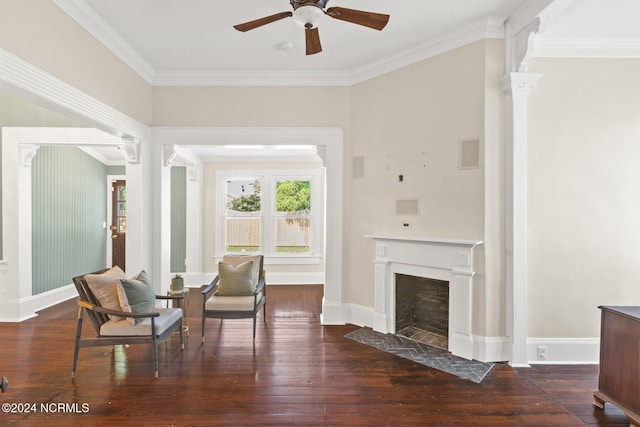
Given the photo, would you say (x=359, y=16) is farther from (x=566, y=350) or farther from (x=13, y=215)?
(x=13, y=215)

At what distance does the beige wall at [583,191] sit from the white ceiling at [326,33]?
331 millimetres

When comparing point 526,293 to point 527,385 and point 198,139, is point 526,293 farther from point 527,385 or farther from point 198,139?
point 198,139

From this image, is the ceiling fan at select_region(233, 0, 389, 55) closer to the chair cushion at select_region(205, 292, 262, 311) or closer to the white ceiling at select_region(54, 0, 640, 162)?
the white ceiling at select_region(54, 0, 640, 162)

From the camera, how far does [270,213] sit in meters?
6.68

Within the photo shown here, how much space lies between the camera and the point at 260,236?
6.70 m

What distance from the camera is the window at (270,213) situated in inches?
262

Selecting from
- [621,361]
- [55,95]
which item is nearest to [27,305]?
[55,95]

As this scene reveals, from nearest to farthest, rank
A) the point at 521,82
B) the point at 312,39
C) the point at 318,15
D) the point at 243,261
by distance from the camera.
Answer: the point at 318,15
the point at 312,39
the point at 521,82
the point at 243,261

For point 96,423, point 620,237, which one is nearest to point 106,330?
point 96,423

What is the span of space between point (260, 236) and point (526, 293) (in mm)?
4815

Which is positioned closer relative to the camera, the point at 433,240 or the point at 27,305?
the point at 433,240

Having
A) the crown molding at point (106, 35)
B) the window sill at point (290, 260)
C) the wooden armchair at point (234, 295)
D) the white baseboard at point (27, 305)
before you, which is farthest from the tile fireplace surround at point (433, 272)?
the white baseboard at point (27, 305)

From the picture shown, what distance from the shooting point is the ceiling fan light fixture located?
2.31 meters

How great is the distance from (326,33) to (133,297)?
3.28 meters
